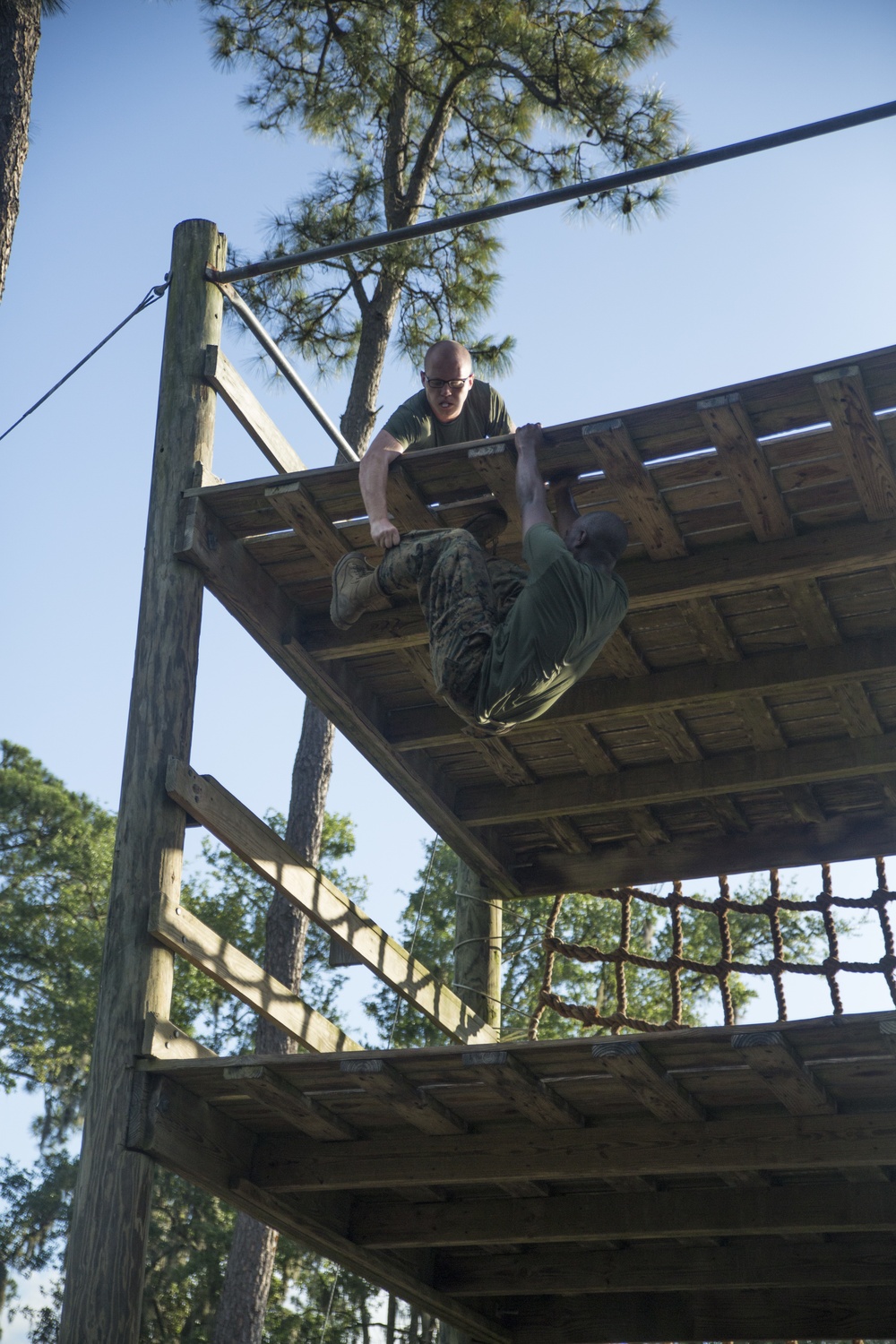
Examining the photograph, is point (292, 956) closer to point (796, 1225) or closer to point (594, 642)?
point (796, 1225)

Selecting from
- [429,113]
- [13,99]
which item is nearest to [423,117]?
[429,113]

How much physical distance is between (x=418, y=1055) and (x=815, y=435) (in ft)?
8.97

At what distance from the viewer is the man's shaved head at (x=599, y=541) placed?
5.02m

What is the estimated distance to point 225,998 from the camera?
2495 cm

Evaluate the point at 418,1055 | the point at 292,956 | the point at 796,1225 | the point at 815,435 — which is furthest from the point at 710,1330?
the point at 292,956

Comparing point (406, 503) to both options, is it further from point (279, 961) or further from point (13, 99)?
point (279, 961)

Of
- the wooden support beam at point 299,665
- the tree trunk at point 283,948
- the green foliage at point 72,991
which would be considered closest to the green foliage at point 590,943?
the green foliage at point 72,991

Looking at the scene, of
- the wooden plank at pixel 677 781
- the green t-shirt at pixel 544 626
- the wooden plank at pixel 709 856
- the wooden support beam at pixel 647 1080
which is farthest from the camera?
the wooden plank at pixel 709 856

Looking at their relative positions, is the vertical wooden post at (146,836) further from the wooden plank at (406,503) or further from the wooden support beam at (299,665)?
the wooden plank at (406,503)

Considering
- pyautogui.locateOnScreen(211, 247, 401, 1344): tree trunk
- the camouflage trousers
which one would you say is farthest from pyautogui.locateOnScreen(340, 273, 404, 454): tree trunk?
the camouflage trousers

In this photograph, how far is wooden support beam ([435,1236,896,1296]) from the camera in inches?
260

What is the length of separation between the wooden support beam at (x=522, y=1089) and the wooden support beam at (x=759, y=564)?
199 cm

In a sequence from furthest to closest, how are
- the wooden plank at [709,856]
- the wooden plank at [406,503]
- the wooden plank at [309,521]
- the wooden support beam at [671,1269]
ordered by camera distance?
the wooden plank at [709,856] < the wooden support beam at [671,1269] < the wooden plank at [309,521] < the wooden plank at [406,503]

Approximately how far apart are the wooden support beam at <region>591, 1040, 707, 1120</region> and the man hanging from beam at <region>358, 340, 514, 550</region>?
200cm
